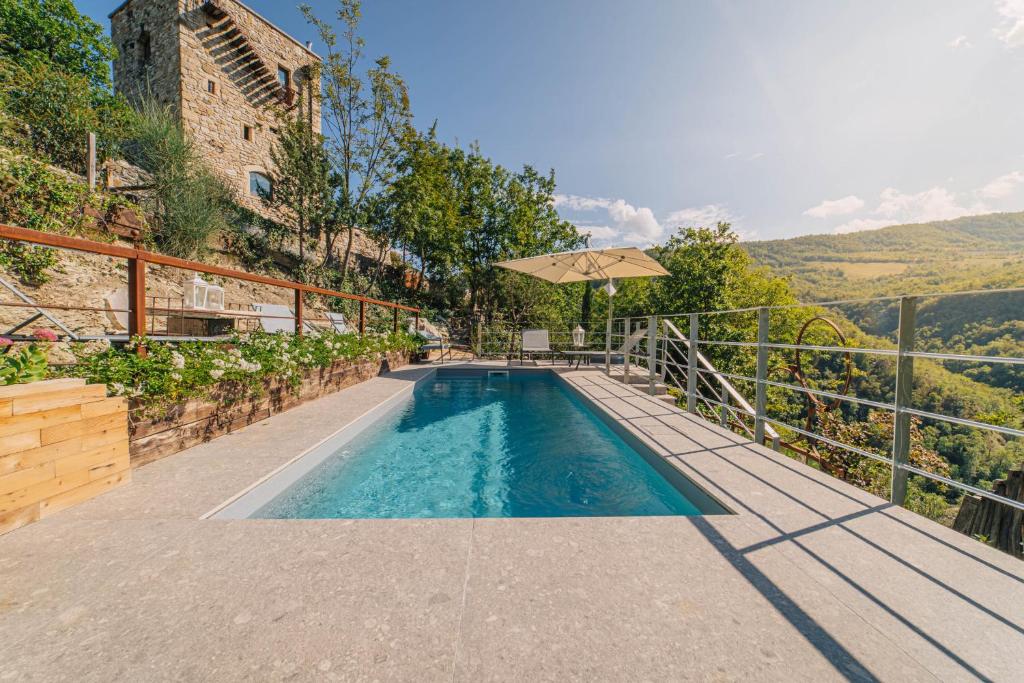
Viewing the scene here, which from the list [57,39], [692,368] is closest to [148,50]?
[57,39]

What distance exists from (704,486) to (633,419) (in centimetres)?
164

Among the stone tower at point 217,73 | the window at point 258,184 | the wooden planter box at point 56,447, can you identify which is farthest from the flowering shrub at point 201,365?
the window at point 258,184

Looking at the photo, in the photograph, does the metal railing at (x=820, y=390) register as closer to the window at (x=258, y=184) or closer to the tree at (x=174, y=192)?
the tree at (x=174, y=192)

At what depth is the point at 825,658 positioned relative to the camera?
110 cm

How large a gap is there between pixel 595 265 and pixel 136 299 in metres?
6.34

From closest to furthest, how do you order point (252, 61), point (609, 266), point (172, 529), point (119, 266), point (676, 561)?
point (676, 561) → point (172, 529) → point (609, 266) → point (119, 266) → point (252, 61)

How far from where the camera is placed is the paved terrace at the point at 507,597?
Answer: 1.07 metres

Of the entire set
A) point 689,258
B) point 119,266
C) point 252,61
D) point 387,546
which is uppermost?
point 252,61

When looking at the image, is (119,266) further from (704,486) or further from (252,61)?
(252,61)

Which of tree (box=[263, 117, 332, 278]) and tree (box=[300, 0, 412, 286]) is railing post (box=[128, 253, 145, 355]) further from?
tree (box=[263, 117, 332, 278])

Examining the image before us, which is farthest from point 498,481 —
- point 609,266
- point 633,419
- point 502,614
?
point 609,266

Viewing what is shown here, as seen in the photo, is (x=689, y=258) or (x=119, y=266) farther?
(x=689, y=258)

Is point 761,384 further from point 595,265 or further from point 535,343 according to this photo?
point 535,343

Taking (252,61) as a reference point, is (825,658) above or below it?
below
